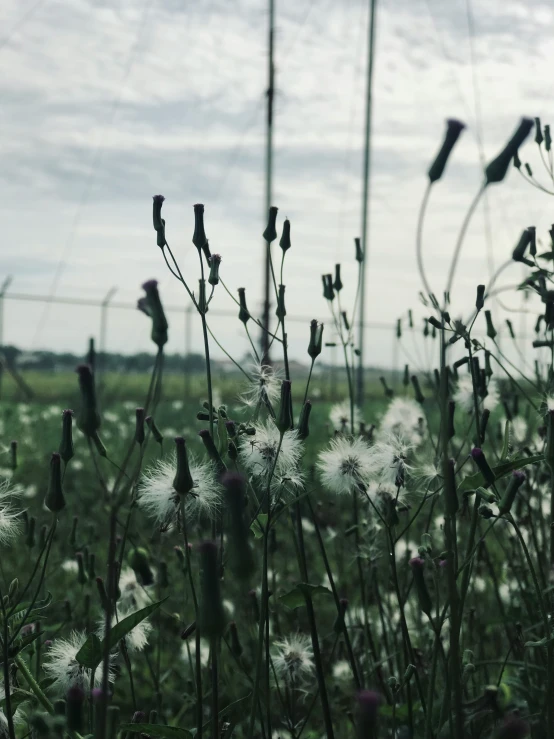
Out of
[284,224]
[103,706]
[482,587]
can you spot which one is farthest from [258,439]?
[482,587]

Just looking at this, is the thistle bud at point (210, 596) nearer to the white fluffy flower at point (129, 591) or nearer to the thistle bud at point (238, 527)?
the thistle bud at point (238, 527)

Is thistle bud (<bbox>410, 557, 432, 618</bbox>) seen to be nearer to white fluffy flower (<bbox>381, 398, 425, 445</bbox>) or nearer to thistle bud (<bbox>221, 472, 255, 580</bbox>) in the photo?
thistle bud (<bbox>221, 472, 255, 580</bbox>)

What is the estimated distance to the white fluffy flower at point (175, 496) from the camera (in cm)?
136

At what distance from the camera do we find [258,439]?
1585mm

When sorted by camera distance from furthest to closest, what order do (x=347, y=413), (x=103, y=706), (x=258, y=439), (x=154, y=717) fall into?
(x=347, y=413) → (x=258, y=439) → (x=154, y=717) → (x=103, y=706)

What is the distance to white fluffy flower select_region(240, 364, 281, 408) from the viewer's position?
1709 millimetres

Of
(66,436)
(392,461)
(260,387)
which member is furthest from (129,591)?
(66,436)

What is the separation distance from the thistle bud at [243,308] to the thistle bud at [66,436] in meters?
0.51

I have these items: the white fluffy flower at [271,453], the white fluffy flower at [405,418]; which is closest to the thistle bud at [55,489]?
the white fluffy flower at [271,453]

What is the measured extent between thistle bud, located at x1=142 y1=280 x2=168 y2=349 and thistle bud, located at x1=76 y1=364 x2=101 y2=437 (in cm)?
8

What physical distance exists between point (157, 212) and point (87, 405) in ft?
1.94

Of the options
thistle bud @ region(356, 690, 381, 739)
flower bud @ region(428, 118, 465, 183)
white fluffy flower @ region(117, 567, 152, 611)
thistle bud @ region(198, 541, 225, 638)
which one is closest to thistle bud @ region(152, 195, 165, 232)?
flower bud @ region(428, 118, 465, 183)

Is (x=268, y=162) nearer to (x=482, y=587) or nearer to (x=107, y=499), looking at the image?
(x=482, y=587)

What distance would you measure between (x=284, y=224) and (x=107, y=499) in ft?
3.11
